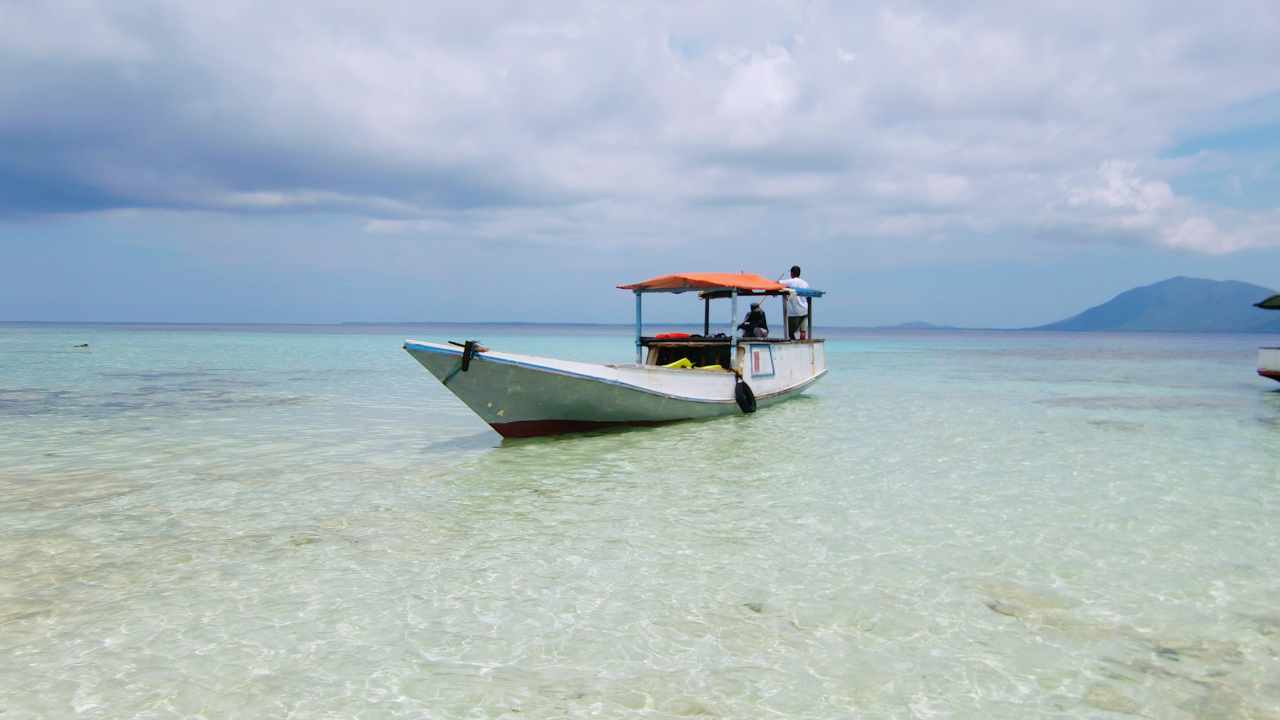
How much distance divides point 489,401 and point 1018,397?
1847cm

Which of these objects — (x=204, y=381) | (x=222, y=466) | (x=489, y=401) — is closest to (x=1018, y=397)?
(x=489, y=401)

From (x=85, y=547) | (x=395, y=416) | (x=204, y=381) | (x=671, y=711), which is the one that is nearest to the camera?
(x=671, y=711)

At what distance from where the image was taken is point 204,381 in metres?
29.7

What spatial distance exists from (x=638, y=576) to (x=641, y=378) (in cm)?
832

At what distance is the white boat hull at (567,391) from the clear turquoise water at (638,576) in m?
0.56

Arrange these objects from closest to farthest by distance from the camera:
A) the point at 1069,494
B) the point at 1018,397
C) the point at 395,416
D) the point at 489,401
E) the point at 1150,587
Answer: the point at 1150,587 → the point at 1069,494 → the point at 489,401 → the point at 395,416 → the point at 1018,397

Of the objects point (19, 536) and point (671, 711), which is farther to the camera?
point (19, 536)

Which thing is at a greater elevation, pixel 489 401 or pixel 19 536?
pixel 489 401

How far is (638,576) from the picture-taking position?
23.4ft

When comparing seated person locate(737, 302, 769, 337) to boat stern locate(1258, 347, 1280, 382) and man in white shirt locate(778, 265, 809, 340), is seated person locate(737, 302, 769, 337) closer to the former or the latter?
man in white shirt locate(778, 265, 809, 340)

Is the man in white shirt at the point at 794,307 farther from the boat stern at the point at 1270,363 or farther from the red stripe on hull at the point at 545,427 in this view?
the boat stern at the point at 1270,363

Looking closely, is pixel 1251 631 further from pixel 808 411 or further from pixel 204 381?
pixel 204 381

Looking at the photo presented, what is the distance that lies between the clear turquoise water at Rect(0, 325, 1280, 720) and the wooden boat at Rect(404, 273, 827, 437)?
2.26 ft

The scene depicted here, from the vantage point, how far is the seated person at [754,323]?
64.3ft
